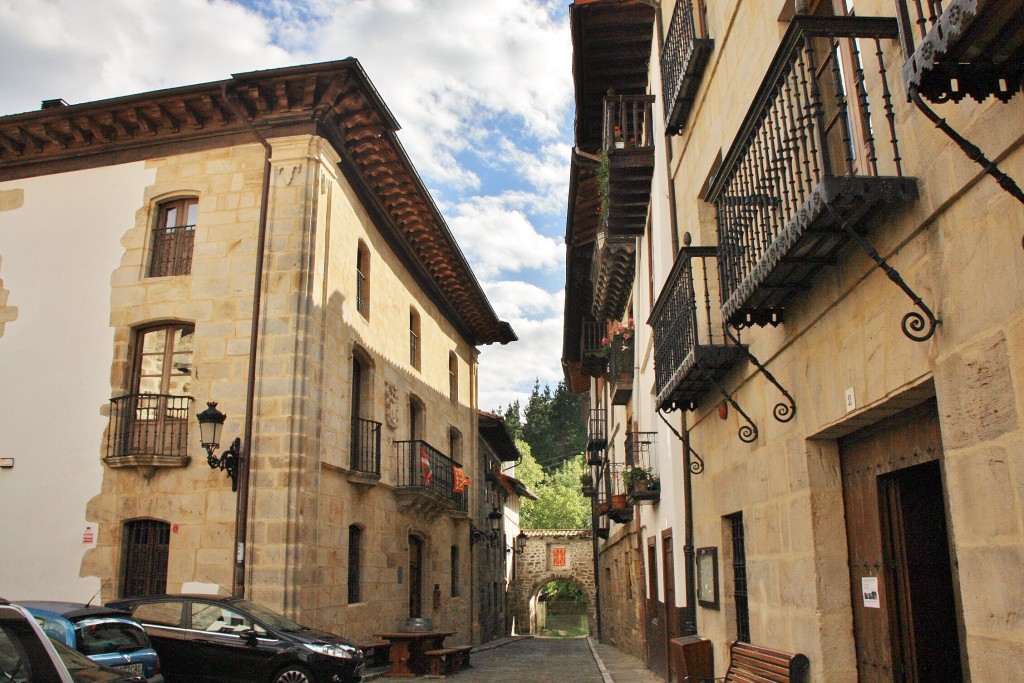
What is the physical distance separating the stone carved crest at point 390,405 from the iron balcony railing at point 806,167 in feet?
37.9

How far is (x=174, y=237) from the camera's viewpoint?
48.4 ft

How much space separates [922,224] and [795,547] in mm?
2956

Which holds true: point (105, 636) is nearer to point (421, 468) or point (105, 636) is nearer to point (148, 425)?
point (148, 425)

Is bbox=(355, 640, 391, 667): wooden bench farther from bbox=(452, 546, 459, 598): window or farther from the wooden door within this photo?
the wooden door

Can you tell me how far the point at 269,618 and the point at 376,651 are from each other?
16.6ft

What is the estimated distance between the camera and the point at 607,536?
27.4 metres

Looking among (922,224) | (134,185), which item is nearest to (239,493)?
(134,185)

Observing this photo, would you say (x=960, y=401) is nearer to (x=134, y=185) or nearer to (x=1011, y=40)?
(x=1011, y=40)

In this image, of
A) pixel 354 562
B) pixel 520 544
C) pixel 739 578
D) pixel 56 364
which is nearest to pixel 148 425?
pixel 56 364

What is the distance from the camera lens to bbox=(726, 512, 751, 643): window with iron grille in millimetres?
7980

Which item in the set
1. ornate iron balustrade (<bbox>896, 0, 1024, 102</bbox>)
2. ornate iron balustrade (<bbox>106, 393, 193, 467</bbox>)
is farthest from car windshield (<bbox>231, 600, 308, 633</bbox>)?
ornate iron balustrade (<bbox>896, 0, 1024, 102</bbox>)

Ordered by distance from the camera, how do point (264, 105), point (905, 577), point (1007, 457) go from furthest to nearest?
point (264, 105), point (905, 577), point (1007, 457)

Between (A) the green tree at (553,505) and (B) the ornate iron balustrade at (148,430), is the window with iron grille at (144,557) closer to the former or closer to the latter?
(B) the ornate iron balustrade at (148,430)

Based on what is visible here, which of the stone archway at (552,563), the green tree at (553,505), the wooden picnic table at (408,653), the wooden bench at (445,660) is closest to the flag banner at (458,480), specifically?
the wooden bench at (445,660)
